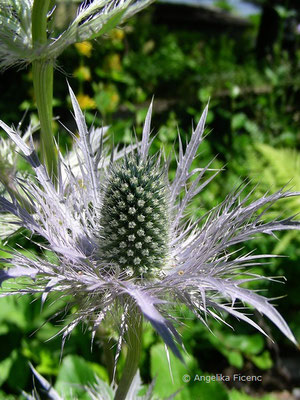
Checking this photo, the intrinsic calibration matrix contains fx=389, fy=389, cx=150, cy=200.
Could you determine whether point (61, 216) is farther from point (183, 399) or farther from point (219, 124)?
point (219, 124)

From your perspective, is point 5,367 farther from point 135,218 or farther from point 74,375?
point 135,218

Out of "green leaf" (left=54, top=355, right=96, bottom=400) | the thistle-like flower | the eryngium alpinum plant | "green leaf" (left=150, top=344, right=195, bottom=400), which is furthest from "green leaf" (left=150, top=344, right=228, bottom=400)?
the thistle-like flower

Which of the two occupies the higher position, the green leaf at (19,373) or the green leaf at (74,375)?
the green leaf at (74,375)

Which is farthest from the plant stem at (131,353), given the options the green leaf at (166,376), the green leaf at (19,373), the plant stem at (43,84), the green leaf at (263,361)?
the green leaf at (263,361)

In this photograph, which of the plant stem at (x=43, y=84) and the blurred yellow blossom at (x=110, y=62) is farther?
the blurred yellow blossom at (x=110, y=62)

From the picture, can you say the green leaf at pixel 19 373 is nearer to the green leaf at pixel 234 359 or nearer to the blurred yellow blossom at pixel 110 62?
the green leaf at pixel 234 359

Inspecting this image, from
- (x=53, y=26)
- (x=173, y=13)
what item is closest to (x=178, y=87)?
(x=53, y=26)

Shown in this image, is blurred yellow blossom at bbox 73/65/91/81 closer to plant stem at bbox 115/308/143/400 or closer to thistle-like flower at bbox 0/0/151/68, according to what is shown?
thistle-like flower at bbox 0/0/151/68
